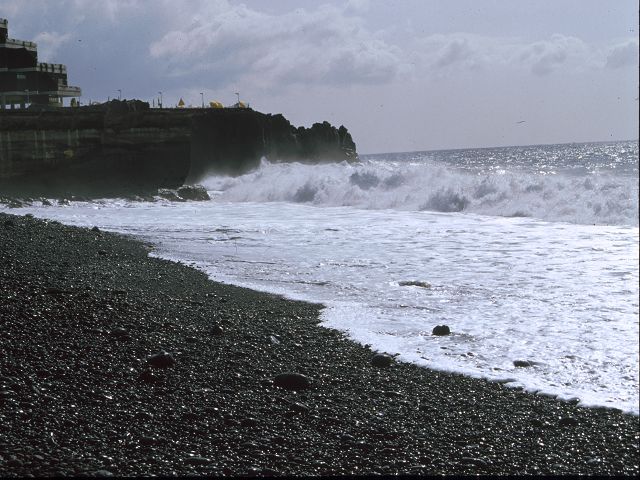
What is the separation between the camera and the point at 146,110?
33469mm

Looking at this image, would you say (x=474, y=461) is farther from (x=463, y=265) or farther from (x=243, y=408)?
(x=463, y=265)

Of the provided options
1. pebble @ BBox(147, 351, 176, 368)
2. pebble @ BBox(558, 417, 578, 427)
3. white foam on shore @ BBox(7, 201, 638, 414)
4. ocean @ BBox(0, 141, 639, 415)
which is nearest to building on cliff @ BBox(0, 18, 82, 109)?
ocean @ BBox(0, 141, 639, 415)

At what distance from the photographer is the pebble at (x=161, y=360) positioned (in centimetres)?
473

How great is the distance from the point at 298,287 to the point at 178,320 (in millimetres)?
2540

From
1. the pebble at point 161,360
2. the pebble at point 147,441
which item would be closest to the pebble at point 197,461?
the pebble at point 147,441

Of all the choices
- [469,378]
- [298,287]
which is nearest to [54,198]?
[298,287]

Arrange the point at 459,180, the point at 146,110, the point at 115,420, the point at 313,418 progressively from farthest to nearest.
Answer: the point at 146,110 < the point at 459,180 < the point at 313,418 < the point at 115,420

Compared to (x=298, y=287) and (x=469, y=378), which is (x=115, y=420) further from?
(x=298, y=287)

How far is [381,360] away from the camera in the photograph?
5.25 m

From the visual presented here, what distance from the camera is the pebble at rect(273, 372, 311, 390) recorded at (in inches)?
178

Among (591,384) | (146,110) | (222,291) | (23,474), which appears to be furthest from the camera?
(146,110)

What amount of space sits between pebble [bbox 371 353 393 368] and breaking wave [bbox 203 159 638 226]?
1169cm

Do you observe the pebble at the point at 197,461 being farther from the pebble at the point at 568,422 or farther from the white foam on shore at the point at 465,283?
the white foam on shore at the point at 465,283

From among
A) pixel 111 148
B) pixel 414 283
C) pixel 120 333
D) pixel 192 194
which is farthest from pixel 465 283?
pixel 111 148
